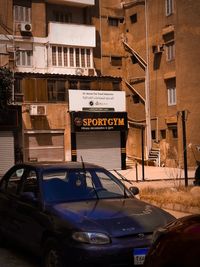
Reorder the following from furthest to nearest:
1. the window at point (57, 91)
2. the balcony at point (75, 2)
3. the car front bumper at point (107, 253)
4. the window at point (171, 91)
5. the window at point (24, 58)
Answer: the balcony at point (75, 2), the window at point (24, 58), the window at point (171, 91), the window at point (57, 91), the car front bumper at point (107, 253)

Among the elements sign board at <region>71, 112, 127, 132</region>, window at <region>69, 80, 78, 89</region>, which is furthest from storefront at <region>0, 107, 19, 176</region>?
window at <region>69, 80, 78, 89</region>

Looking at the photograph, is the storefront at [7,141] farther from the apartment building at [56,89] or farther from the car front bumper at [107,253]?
the car front bumper at [107,253]

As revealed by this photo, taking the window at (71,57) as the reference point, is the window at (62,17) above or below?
above

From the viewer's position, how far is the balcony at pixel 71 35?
129 ft

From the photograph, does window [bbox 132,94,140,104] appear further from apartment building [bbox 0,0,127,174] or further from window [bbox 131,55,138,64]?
apartment building [bbox 0,0,127,174]

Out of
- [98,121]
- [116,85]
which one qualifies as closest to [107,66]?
[116,85]

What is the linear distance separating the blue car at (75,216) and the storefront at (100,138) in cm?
2590

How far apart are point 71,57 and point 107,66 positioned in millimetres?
4397

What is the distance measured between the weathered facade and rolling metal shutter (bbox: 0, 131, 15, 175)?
0.31 metres

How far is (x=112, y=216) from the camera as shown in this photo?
6602mm

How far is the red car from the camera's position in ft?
13.1

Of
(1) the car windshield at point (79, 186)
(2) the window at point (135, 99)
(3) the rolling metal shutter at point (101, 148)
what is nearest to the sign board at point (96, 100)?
(3) the rolling metal shutter at point (101, 148)

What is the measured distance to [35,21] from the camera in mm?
39281

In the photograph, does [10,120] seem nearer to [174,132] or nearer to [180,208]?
[174,132]
